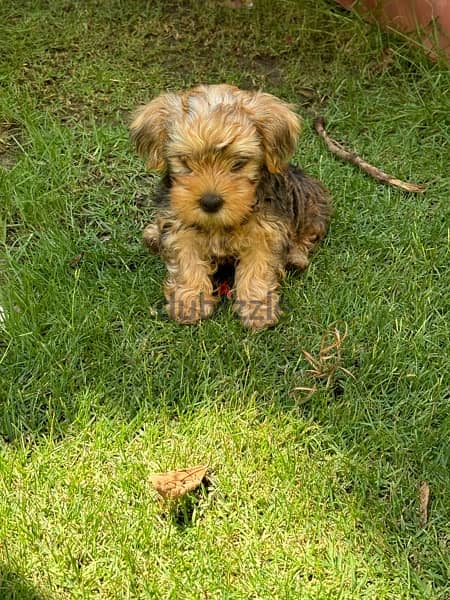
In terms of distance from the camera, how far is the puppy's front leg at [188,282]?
3491 mm

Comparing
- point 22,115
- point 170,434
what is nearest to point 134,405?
point 170,434

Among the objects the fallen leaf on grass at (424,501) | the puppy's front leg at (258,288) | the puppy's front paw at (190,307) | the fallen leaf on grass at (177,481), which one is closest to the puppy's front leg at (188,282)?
the puppy's front paw at (190,307)

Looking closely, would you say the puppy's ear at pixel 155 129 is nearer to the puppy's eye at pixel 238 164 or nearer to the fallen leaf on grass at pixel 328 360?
the puppy's eye at pixel 238 164

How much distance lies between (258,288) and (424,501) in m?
1.18

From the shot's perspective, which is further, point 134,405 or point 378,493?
point 134,405

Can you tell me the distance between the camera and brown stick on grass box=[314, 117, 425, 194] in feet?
13.9

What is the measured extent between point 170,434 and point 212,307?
694 millimetres

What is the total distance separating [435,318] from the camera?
3568mm

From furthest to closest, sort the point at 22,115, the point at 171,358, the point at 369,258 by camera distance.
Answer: the point at 22,115 < the point at 369,258 < the point at 171,358

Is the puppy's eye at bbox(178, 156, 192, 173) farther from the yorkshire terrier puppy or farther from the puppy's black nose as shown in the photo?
the puppy's black nose

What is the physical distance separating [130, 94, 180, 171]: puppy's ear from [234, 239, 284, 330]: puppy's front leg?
59 cm

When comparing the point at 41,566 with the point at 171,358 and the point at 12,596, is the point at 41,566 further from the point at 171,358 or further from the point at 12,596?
the point at 171,358

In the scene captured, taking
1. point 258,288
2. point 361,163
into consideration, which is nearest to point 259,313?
point 258,288

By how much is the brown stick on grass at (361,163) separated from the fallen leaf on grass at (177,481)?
2095 mm
